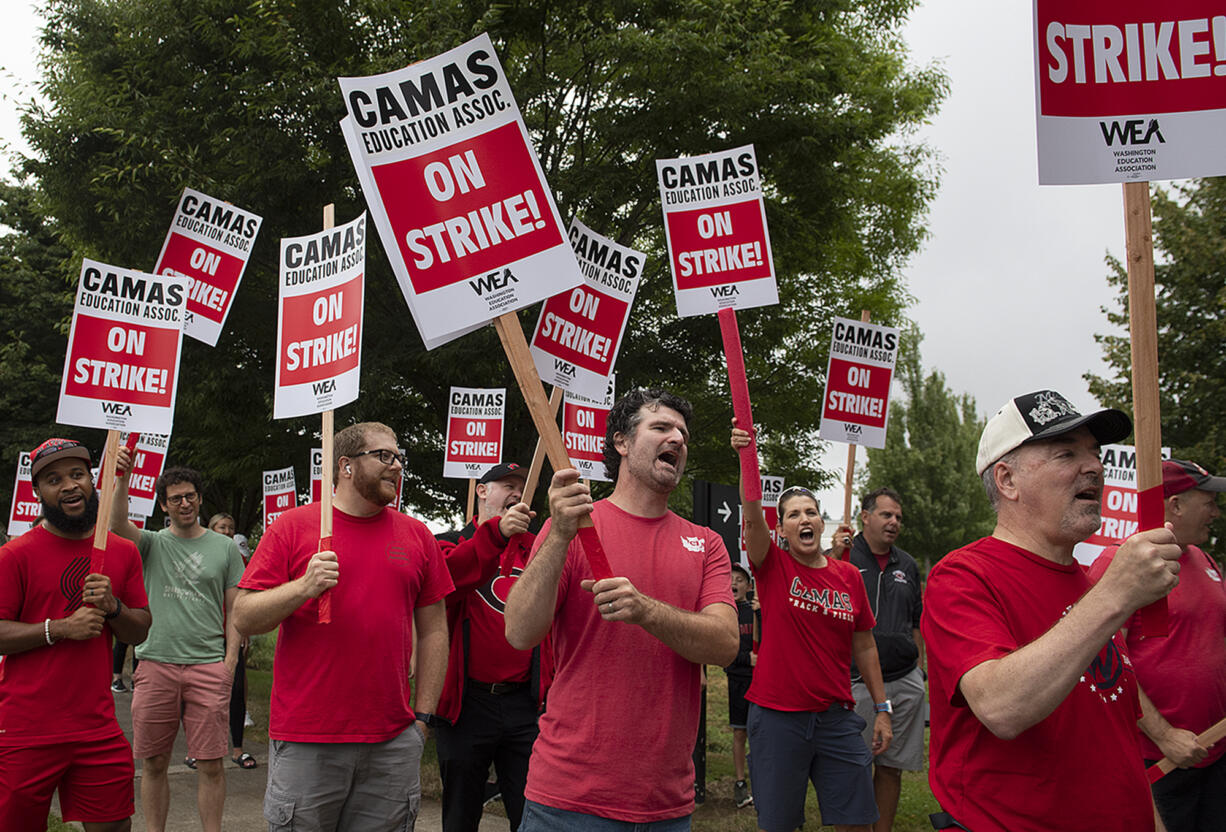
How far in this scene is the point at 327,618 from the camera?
4457 millimetres

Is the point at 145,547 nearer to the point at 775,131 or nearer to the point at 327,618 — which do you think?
the point at 327,618

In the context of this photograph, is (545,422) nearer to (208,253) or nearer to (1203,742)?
(1203,742)

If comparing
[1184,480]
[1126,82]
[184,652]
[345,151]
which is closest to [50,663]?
[184,652]

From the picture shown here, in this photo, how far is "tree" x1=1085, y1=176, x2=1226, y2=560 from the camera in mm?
21984

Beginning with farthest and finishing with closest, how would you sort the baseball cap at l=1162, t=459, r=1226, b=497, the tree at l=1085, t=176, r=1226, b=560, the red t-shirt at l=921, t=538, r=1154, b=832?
the tree at l=1085, t=176, r=1226, b=560 → the baseball cap at l=1162, t=459, r=1226, b=497 → the red t-shirt at l=921, t=538, r=1154, b=832

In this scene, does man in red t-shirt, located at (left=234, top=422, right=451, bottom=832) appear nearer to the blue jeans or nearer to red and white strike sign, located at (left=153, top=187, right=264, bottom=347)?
the blue jeans

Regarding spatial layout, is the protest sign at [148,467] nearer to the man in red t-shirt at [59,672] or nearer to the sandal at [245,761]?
the sandal at [245,761]

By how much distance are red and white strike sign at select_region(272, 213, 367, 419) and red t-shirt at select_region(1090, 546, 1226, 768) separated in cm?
380

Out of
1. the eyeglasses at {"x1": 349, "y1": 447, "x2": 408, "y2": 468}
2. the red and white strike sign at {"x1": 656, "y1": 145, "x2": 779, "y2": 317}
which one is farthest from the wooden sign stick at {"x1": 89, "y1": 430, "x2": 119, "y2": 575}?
the red and white strike sign at {"x1": 656, "y1": 145, "x2": 779, "y2": 317}

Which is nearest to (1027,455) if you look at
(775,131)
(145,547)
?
(145,547)

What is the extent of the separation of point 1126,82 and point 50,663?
16.5ft

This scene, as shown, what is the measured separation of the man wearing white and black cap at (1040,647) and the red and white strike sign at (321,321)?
3254 mm

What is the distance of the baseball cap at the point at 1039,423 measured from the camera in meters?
2.83

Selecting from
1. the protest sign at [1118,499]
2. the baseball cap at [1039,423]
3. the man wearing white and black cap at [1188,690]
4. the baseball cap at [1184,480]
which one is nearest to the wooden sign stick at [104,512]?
the baseball cap at [1039,423]
